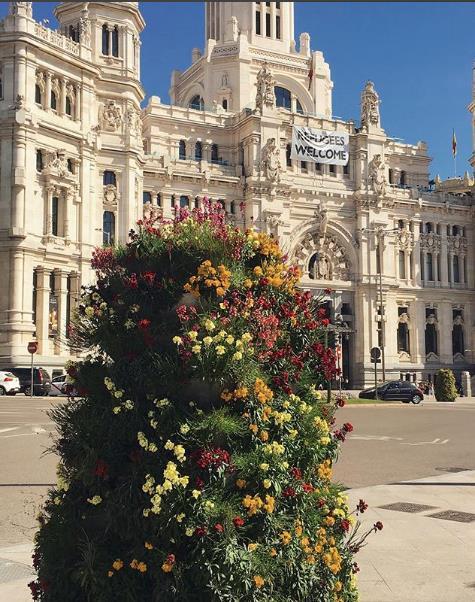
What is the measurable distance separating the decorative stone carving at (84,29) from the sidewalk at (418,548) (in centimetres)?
4699

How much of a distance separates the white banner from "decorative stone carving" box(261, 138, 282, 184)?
7.71 feet

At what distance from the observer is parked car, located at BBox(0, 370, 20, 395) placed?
129ft

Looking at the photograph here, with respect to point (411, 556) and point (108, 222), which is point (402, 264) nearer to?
point (108, 222)

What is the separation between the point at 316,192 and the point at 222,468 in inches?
2410

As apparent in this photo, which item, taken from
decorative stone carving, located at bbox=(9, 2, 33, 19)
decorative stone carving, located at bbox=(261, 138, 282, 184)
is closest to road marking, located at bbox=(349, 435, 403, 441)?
decorative stone carving, located at bbox=(9, 2, 33, 19)

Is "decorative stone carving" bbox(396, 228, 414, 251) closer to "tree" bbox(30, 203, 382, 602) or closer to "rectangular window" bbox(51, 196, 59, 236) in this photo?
"rectangular window" bbox(51, 196, 59, 236)

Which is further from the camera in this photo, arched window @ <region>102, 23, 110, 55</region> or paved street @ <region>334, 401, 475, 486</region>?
arched window @ <region>102, 23, 110, 55</region>

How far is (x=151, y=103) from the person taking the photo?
60.6m

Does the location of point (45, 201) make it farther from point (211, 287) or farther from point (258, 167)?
point (211, 287)

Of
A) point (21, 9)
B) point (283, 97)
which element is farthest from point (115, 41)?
point (283, 97)

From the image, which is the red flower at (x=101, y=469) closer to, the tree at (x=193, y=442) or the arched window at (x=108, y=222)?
the tree at (x=193, y=442)

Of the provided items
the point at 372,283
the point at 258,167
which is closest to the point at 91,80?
the point at 258,167

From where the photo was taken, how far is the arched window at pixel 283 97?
7388cm

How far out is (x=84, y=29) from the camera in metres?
51.4
